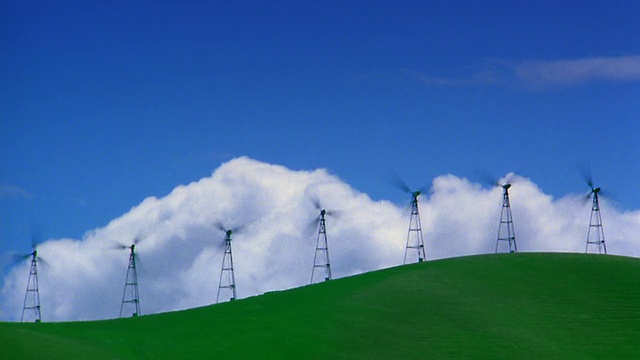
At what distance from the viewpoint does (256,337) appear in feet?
217

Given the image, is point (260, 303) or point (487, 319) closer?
point (487, 319)

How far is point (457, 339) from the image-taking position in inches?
2638

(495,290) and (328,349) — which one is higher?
(495,290)

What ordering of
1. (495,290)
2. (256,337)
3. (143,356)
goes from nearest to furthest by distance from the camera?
(143,356) → (256,337) → (495,290)

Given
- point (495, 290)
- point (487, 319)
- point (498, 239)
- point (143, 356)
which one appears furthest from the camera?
point (498, 239)

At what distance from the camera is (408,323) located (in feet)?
229

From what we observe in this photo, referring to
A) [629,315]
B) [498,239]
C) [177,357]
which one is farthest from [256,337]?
[498,239]

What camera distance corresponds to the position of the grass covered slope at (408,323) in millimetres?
62875

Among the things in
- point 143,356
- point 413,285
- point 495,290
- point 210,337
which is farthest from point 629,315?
point 143,356

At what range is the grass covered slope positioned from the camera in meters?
62.9

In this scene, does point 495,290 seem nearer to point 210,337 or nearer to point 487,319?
point 487,319

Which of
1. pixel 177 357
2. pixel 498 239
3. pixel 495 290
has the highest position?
pixel 498 239

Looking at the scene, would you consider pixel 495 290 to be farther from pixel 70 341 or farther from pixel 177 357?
pixel 70 341

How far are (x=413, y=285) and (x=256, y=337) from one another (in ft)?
61.2
